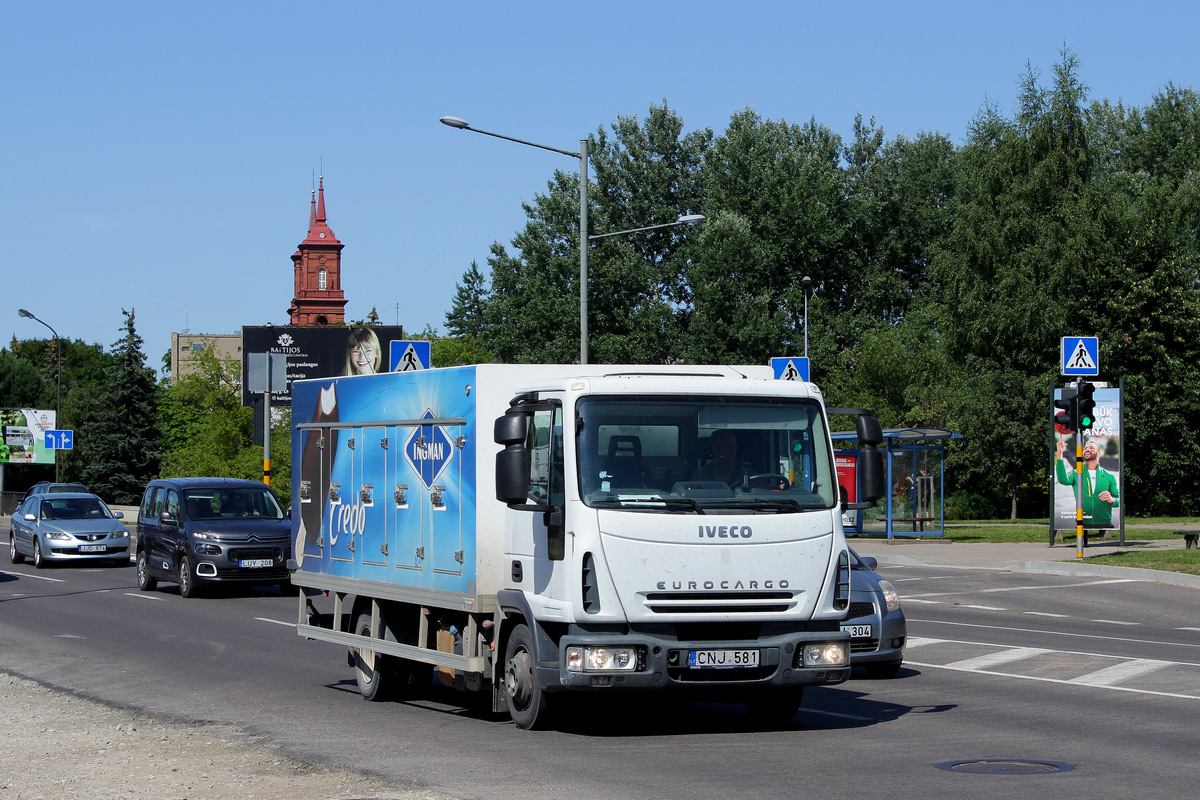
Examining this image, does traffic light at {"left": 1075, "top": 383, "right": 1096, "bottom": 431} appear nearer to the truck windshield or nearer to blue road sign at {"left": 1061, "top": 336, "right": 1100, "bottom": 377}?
blue road sign at {"left": 1061, "top": 336, "right": 1100, "bottom": 377}

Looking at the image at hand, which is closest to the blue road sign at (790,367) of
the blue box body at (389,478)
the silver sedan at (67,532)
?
the blue box body at (389,478)

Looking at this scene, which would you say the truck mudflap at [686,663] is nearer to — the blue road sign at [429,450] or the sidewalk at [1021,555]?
the blue road sign at [429,450]

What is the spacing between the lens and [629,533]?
8961mm

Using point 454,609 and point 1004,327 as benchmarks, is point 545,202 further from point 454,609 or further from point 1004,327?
point 454,609

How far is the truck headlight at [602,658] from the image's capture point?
8.91 meters

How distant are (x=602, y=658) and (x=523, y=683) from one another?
94 cm

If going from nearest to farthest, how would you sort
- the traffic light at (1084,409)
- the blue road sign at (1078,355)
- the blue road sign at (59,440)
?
1. the traffic light at (1084,409)
2. the blue road sign at (1078,355)
3. the blue road sign at (59,440)

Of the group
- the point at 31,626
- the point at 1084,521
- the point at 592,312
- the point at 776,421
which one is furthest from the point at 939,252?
the point at 776,421

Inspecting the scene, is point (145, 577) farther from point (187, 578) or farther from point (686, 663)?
point (686, 663)

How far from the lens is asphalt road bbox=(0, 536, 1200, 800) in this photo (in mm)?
8062

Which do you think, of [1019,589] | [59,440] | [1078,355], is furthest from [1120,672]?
[59,440]

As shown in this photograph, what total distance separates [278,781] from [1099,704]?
6613 mm

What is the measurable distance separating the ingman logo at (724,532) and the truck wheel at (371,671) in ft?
12.5

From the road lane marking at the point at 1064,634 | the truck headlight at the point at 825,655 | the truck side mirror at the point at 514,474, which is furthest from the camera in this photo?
the road lane marking at the point at 1064,634
